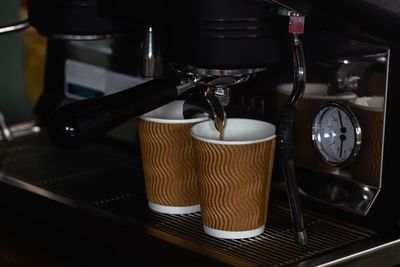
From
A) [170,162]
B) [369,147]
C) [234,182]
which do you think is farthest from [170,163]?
[369,147]

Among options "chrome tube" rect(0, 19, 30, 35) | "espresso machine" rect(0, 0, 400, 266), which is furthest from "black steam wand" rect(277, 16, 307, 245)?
"chrome tube" rect(0, 19, 30, 35)

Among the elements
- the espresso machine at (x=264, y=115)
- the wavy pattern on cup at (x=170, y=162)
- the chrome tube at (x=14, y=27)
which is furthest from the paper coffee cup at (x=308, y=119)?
the chrome tube at (x=14, y=27)

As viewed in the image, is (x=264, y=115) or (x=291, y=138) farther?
(x=264, y=115)

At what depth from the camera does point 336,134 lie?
0.80m

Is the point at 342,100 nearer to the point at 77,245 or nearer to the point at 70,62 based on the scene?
the point at 77,245

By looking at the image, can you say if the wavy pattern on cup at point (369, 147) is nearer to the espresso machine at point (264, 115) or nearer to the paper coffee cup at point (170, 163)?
the espresso machine at point (264, 115)

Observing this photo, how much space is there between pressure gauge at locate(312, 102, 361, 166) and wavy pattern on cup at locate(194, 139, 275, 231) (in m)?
0.07

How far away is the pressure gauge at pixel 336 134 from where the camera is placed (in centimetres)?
78

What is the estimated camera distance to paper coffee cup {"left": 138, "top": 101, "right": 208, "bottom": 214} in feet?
2.72

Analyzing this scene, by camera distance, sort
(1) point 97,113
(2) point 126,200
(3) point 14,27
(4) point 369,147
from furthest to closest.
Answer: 1. (3) point 14,27
2. (2) point 126,200
3. (4) point 369,147
4. (1) point 97,113

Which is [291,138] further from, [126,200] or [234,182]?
[126,200]

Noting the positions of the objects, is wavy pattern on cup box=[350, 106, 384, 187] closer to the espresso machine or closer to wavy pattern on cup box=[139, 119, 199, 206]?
the espresso machine

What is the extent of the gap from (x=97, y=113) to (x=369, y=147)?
28cm

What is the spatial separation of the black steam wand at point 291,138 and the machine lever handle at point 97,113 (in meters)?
0.11
